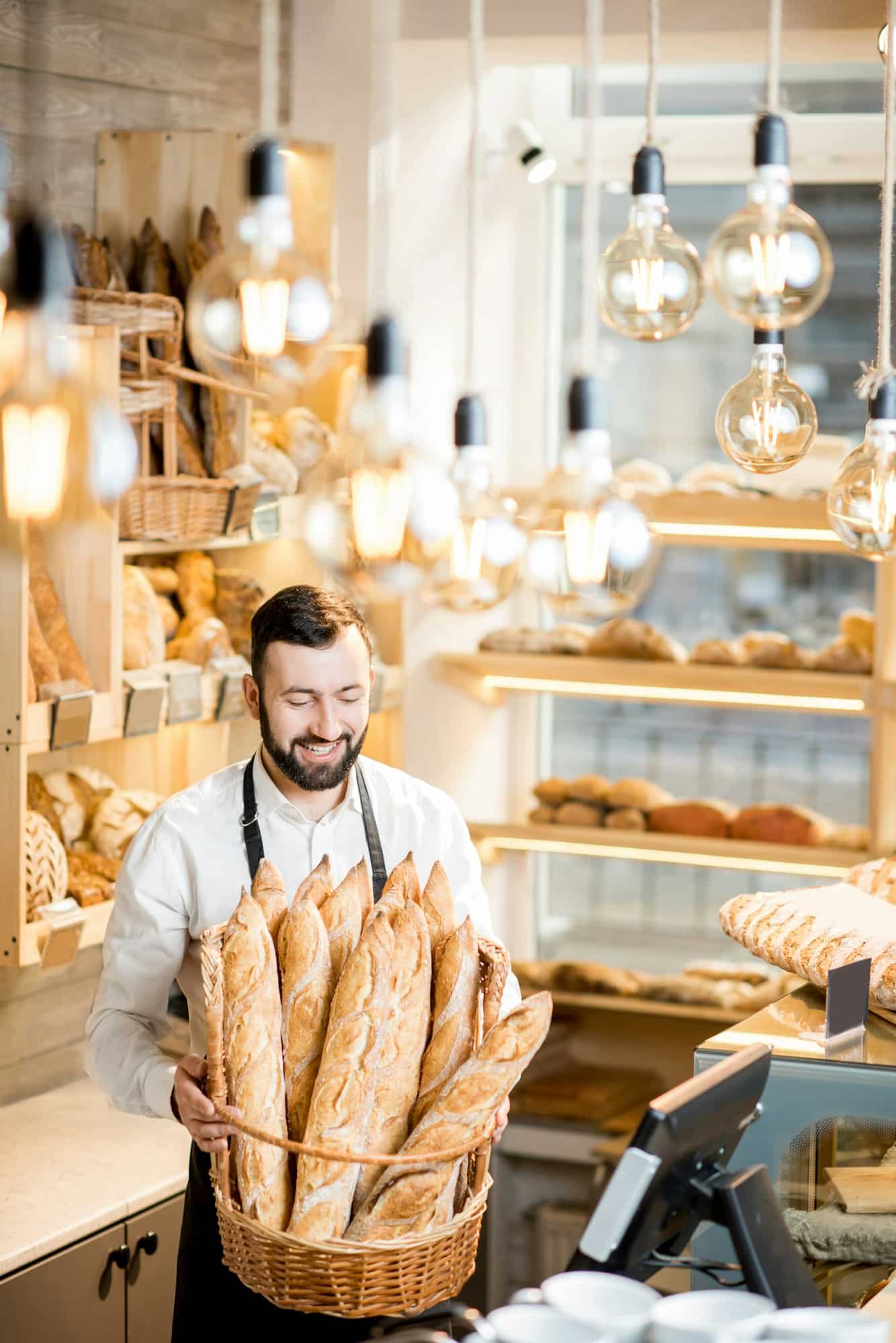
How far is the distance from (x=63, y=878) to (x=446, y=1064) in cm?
121

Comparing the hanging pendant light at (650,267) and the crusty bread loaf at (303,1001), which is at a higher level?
the hanging pendant light at (650,267)

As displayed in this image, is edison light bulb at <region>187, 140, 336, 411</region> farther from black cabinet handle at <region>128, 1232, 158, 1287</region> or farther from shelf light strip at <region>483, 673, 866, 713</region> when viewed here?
shelf light strip at <region>483, 673, 866, 713</region>

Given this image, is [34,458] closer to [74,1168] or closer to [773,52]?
[773,52]

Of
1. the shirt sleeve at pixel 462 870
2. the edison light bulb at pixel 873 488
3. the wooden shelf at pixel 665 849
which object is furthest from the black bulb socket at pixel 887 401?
the wooden shelf at pixel 665 849

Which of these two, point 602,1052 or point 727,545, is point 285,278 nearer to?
point 727,545

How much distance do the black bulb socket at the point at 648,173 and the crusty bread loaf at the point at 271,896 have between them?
2.94 ft

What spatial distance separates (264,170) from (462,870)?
3.95 feet

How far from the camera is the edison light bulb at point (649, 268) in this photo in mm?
1842

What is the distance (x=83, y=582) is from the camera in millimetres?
2896

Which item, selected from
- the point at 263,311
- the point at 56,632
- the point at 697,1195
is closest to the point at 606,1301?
the point at 697,1195

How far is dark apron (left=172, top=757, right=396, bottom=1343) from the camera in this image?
79.7 inches

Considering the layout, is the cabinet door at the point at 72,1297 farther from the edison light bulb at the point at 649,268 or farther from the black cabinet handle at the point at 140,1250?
the edison light bulb at the point at 649,268

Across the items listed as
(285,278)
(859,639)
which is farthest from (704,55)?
(285,278)

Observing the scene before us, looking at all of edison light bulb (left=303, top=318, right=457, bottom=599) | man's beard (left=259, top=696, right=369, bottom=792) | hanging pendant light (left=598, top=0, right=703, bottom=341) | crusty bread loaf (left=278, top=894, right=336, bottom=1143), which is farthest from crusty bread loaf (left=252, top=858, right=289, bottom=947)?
hanging pendant light (left=598, top=0, right=703, bottom=341)
